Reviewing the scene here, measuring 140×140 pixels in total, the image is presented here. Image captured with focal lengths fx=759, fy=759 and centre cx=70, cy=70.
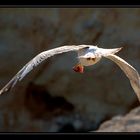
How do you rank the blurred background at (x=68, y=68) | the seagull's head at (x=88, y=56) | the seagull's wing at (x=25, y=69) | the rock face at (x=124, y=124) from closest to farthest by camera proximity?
the seagull's wing at (x=25, y=69)
the seagull's head at (x=88, y=56)
the rock face at (x=124, y=124)
the blurred background at (x=68, y=68)

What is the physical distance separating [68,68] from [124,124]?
23.6 inches

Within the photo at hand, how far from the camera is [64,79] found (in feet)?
18.2

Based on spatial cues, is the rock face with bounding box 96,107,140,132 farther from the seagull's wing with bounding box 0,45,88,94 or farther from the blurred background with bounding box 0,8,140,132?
the seagull's wing with bounding box 0,45,88,94

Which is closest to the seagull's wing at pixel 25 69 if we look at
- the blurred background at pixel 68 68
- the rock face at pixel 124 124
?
the rock face at pixel 124 124

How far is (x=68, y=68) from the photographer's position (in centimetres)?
550

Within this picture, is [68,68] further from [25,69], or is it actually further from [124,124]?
[25,69]

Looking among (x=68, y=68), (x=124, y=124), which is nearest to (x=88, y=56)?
(x=124, y=124)

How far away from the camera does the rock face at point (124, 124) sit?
5.22m

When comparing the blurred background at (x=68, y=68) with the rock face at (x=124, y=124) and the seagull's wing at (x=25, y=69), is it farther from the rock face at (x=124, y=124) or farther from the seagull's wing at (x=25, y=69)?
the seagull's wing at (x=25, y=69)

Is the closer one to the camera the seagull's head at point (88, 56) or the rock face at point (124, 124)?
the seagull's head at point (88, 56)

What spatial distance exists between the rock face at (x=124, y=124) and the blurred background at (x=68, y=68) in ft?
0.28
